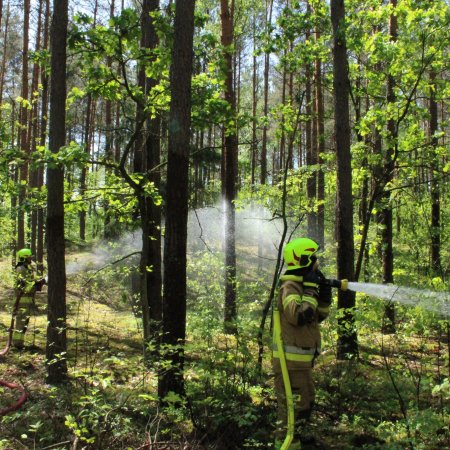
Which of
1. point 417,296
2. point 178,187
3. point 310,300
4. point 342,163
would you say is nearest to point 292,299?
point 310,300

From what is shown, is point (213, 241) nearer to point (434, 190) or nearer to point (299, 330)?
point (434, 190)

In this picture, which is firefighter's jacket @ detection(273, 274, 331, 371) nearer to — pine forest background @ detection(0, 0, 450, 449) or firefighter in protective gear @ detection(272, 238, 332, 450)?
firefighter in protective gear @ detection(272, 238, 332, 450)

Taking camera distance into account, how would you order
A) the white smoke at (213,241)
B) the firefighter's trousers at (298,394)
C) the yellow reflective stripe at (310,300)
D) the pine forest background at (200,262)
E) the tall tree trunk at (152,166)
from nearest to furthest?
1. the yellow reflective stripe at (310,300)
2. the firefighter's trousers at (298,394)
3. the pine forest background at (200,262)
4. the tall tree trunk at (152,166)
5. the white smoke at (213,241)

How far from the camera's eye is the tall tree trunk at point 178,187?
5.36m

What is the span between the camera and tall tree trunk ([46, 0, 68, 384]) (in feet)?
23.1

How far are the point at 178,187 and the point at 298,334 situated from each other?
232 cm

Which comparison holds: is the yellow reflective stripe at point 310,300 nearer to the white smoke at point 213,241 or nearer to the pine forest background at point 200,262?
the pine forest background at point 200,262

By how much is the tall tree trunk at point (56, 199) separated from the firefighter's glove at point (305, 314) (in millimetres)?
4595

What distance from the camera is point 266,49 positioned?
8164 mm

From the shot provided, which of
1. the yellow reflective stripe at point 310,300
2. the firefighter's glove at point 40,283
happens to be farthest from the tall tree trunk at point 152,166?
the yellow reflective stripe at point 310,300

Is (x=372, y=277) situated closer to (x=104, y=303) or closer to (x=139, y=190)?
(x=139, y=190)

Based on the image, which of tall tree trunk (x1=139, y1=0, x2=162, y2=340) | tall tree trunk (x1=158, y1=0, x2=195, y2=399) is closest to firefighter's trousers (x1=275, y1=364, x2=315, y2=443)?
tall tree trunk (x1=158, y1=0, x2=195, y2=399)

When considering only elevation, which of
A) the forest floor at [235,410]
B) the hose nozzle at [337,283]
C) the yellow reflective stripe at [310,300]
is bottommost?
the forest floor at [235,410]

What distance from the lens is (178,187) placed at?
541 cm
